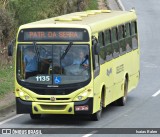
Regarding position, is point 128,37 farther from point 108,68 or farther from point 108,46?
point 108,68

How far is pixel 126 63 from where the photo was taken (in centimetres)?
2575

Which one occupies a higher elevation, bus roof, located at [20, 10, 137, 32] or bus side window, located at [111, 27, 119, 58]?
bus roof, located at [20, 10, 137, 32]

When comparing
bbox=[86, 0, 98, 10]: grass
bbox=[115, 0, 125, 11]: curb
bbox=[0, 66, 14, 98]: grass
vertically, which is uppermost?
bbox=[0, 66, 14, 98]: grass

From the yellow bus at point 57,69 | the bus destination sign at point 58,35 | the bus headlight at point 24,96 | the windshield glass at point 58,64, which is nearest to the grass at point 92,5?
the yellow bus at point 57,69

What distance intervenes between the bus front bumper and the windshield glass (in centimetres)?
57

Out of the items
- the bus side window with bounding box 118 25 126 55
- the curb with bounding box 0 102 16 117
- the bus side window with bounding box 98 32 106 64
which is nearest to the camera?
the bus side window with bounding box 98 32 106 64

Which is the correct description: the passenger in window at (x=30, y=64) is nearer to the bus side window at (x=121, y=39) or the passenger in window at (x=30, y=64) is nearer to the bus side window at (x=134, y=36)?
the bus side window at (x=121, y=39)

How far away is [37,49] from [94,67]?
62.4 inches

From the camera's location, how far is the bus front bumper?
805 inches

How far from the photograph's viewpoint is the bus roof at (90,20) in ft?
68.4

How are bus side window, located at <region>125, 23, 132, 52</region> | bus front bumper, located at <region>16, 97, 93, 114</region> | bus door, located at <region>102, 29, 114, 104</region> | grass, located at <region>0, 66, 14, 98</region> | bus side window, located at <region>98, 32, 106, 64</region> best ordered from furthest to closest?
1. bus side window, located at <region>125, 23, 132, 52</region>
2. grass, located at <region>0, 66, 14, 98</region>
3. bus door, located at <region>102, 29, 114, 104</region>
4. bus side window, located at <region>98, 32, 106, 64</region>
5. bus front bumper, located at <region>16, 97, 93, 114</region>

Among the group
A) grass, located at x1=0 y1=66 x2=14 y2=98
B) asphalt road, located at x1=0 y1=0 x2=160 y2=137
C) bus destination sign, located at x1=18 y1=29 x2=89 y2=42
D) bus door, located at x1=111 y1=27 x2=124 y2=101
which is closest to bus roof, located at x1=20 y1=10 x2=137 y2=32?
bus destination sign, located at x1=18 y1=29 x2=89 y2=42

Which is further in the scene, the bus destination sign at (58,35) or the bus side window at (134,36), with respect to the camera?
the bus side window at (134,36)

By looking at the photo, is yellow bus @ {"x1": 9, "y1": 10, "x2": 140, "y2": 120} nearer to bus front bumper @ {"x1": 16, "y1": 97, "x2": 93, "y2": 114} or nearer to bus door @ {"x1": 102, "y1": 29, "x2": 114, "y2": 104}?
bus front bumper @ {"x1": 16, "y1": 97, "x2": 93, "y2": 114}
